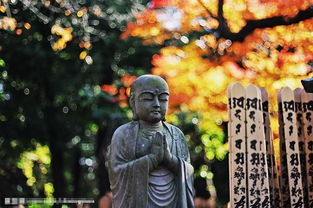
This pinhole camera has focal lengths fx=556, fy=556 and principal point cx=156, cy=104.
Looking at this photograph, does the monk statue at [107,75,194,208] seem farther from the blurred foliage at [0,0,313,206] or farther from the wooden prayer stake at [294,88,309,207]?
the blurred foliage at [0,0,313,206]

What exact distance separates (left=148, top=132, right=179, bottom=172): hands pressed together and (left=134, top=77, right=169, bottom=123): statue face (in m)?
0.33

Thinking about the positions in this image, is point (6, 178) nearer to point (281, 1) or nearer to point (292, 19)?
point (281, 1)

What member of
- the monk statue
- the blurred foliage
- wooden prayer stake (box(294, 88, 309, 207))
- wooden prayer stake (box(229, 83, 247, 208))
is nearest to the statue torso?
the monk statue

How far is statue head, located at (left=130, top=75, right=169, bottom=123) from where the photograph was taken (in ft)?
23.1

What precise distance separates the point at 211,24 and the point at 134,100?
7.33 m

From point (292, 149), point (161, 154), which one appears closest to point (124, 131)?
point (161, 154)

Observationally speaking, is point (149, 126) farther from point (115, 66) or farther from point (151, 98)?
point (115, 66)

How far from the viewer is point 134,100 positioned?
7223 mm

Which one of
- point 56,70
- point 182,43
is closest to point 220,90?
point 182,43

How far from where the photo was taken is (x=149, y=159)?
673 cm

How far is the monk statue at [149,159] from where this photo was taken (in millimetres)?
6750

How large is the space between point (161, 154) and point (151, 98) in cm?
75

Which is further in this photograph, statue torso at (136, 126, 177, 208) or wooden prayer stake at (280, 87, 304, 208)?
wooden prayer stake at (280, 87, 304, 208)

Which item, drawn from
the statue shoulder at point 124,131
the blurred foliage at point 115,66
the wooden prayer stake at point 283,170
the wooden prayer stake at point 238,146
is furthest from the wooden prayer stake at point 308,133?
the statue shoulder at point 124,131
